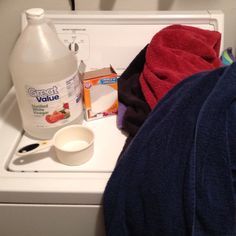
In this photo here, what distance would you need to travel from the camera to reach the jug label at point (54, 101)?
2.41ft

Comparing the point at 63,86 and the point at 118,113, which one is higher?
the point at 63,86

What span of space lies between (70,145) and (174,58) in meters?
0.34

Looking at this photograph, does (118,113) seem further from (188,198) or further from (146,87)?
(188,198)

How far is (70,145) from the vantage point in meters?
0.78

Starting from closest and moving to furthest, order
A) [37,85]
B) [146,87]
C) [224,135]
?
[224,135]
[37,85]
[146,87]

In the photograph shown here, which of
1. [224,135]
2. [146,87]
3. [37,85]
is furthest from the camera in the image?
[146,87]

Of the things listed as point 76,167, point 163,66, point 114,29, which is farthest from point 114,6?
point 76,167

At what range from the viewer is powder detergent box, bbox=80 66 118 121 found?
83 centimetres

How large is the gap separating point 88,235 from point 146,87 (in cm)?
39

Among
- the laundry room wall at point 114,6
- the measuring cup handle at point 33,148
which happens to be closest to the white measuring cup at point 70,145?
the measuring cup handle at point 33,148

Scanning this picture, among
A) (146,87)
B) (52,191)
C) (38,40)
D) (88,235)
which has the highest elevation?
(38,40)

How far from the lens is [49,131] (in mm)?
810

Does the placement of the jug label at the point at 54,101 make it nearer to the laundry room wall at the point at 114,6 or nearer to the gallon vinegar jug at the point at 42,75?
the gallon vinegar jug at the point at 42,75

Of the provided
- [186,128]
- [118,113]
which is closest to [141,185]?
[186,128]
